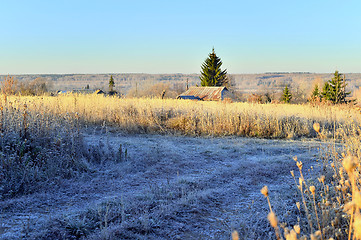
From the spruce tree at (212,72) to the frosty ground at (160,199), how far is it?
4335cm

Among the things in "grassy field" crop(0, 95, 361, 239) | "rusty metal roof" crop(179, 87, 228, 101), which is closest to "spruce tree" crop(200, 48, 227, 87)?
"rusty metal roof" crop(179, 87, 228, 101)

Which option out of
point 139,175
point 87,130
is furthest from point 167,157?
point 87,130

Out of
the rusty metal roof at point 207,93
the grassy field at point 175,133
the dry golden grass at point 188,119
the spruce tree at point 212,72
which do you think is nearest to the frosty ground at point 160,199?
the grassy field at point 175,133

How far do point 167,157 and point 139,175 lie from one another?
1115 millimetres

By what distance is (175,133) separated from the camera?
8.89m

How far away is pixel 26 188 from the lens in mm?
3908

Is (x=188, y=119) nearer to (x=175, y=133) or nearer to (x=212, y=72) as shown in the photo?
(x=175, y=133)

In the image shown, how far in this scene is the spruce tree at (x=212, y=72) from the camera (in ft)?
159

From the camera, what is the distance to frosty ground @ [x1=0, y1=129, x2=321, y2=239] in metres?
2.90

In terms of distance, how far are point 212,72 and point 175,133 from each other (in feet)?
136

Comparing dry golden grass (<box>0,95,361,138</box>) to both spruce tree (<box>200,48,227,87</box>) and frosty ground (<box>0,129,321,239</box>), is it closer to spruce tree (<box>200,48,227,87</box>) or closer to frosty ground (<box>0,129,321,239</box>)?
frosty ground (<box>0,129,321,239</box>)

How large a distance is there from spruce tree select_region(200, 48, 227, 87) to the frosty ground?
43354mm

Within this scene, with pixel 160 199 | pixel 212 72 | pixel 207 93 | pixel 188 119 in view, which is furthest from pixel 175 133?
pixel 212 72

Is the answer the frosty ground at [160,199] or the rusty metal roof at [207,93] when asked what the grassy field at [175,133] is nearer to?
the frosty ground at [160,199]
